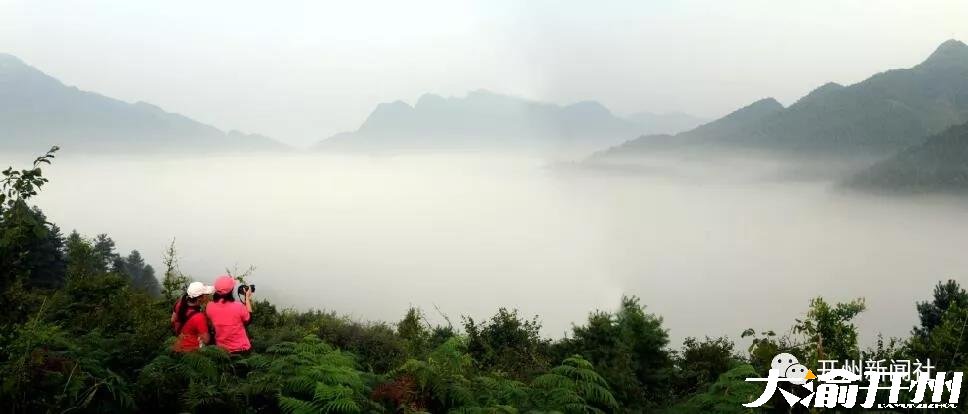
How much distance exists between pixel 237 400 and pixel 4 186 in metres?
2.94

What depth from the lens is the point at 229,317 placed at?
7359 mm

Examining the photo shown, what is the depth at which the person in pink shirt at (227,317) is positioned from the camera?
731cm

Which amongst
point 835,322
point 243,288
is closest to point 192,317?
point 243,288

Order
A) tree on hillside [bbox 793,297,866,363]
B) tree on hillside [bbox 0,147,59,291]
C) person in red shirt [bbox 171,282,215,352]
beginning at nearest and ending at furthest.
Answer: tree on hillside [bbox 0,147,59,291] → person in red shirt [bbox 171,282,215,352] → tree on hillside [bbox 793,297,866,363]

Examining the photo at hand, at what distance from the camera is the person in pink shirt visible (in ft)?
24.0

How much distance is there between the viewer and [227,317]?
7355 mm

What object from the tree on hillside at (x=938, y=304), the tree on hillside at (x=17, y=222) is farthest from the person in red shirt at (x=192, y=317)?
the tree on hillside at (x=938, y=304)

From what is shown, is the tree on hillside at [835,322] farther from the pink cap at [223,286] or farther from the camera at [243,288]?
the pink cap at [223,286]

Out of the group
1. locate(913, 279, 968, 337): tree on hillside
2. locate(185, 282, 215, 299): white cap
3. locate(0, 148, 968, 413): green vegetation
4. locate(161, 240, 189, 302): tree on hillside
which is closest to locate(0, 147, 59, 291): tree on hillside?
locate(0, 148, 968, 413): green vegetation

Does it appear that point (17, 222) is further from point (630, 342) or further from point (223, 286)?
point (630, 342)

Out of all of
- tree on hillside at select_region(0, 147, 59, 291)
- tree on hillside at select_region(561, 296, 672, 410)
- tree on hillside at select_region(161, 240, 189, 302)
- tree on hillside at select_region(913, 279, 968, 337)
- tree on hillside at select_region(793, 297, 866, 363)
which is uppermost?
tree on hillside at select_region(0, 147, 59, 291)

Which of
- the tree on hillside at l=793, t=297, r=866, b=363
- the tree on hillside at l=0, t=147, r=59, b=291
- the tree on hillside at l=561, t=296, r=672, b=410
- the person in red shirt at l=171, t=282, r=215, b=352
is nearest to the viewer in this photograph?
→ the tree on hillside at l=0, t=147, r=59, b=291

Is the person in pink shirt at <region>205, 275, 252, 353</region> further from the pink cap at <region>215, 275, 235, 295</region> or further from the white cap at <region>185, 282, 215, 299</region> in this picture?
the white cap at <region>185, 282, 215, 299</region>

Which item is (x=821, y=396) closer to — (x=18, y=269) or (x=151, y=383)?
(x=151, y=383)
